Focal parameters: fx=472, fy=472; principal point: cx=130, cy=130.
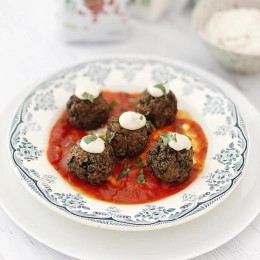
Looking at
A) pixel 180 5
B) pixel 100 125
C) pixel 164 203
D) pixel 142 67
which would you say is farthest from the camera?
pixel 180 5

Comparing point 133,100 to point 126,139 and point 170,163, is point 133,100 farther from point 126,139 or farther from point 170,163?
point 170,163

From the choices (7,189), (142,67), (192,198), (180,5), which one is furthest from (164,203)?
(180,5)

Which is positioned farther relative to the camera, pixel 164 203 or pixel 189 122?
pixel 189 122

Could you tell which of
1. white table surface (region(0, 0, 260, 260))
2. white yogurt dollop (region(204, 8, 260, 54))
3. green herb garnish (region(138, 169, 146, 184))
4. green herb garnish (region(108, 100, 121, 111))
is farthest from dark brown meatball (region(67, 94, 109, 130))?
white yogurt dollop (region(204, 8, 260, 54))

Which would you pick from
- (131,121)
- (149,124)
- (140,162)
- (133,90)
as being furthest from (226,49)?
(140,162)

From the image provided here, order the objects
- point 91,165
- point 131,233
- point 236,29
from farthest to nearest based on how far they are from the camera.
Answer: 1. point 236,29
2. point 91,165
3. point 131,233

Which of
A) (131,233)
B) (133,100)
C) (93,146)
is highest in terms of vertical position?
(93,146)

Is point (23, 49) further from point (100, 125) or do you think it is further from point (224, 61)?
point (224, 61)

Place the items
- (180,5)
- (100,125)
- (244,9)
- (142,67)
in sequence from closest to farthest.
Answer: (100,125) → (142,67) → (244,9) → (180,5)
